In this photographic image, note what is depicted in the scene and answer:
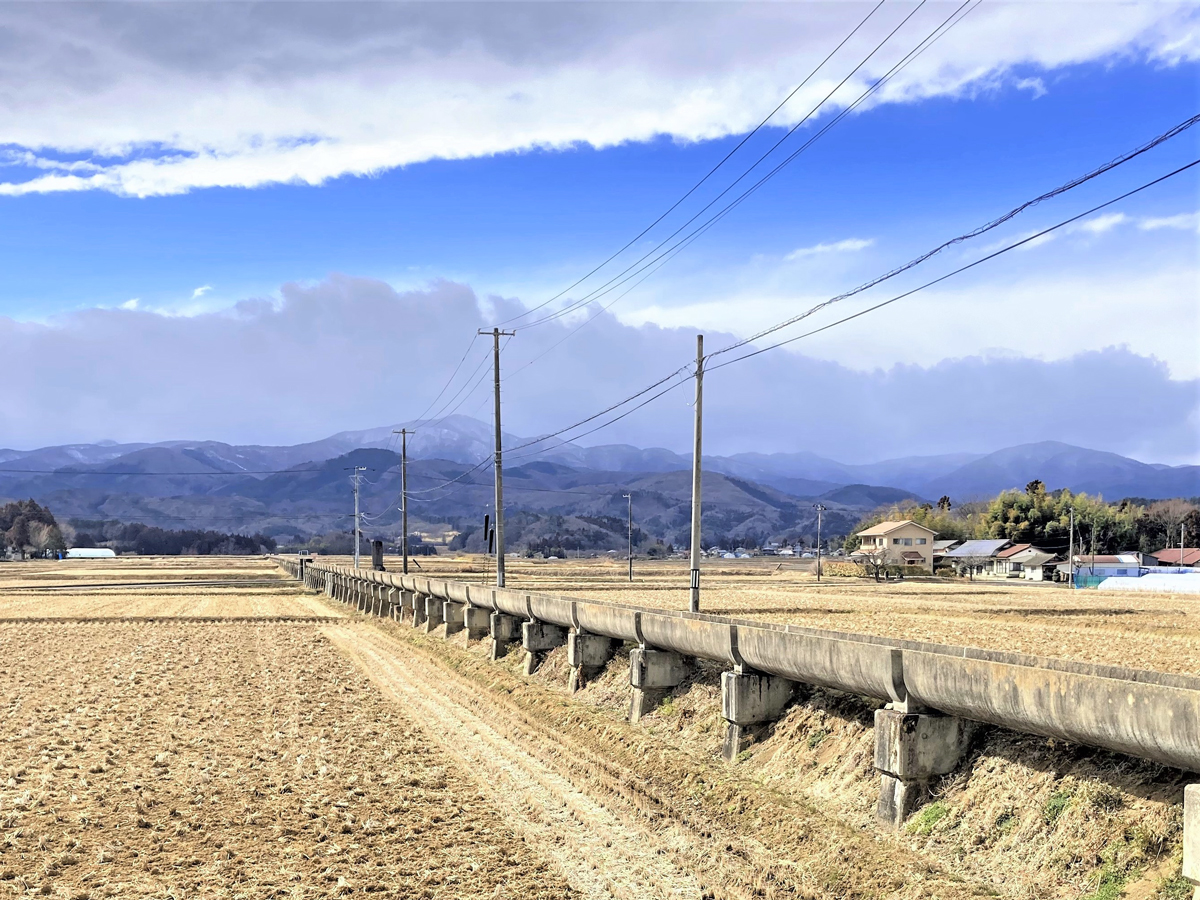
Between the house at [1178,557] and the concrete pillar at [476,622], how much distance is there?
105 m

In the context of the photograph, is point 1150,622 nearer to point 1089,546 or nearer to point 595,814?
point 595,814

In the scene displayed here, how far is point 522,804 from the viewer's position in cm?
1153

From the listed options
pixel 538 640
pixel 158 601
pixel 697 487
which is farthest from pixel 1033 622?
pixel 158 601

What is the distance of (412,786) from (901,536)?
122 m

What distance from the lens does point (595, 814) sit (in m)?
11.2

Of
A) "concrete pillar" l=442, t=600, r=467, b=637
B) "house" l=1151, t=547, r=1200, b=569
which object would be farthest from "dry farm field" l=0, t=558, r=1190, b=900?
"house" l=1151, t=547, r=1200, b=569

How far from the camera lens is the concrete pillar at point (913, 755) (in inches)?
385

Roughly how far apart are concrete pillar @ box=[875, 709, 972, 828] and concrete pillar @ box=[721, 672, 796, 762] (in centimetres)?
312

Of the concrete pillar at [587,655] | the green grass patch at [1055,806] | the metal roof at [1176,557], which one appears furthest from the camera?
the metal roof at [1176,557]

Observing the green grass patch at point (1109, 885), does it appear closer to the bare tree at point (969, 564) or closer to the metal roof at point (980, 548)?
the bare tree at point (969, 564)

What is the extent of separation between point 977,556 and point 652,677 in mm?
114676

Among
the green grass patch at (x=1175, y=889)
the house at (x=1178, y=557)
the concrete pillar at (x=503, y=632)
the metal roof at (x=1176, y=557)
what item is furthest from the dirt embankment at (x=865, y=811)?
the metal roof at (x=1176, y=557)

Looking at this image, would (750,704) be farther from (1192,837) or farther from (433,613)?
(433,613)

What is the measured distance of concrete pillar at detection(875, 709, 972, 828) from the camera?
9789mm
